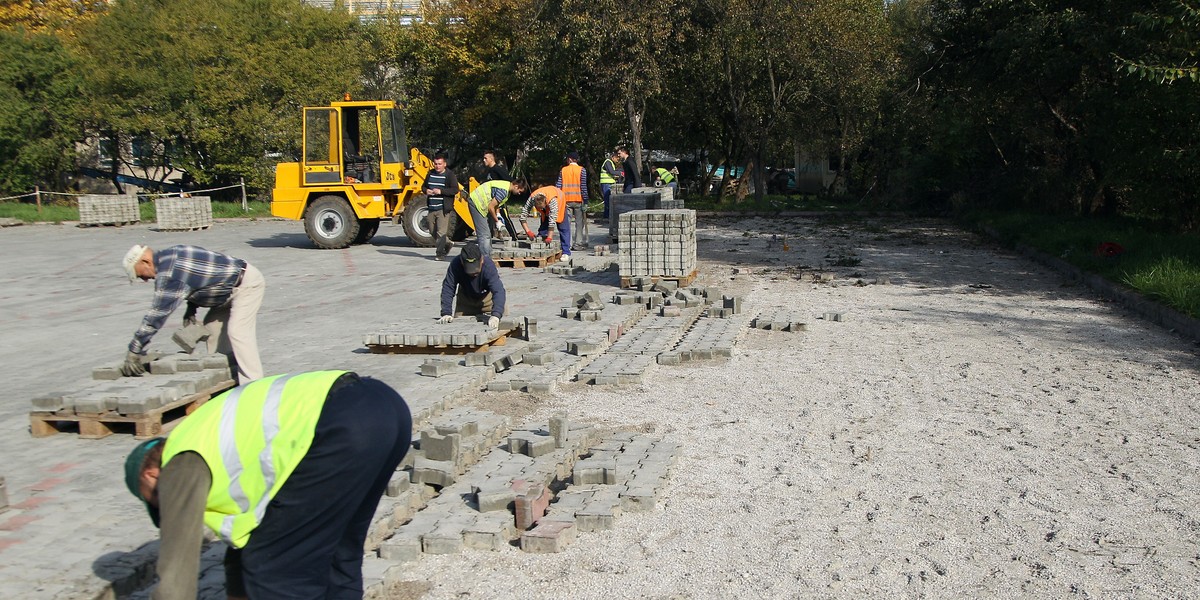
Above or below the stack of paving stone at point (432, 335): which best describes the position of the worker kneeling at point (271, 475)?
above

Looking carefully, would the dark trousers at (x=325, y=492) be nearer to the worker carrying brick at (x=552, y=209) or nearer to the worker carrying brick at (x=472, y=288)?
the worker carrying brick at (x=472, y=288)

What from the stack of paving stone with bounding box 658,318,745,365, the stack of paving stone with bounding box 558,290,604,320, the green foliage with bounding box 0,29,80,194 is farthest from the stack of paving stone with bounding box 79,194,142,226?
the stack of paving stone with bounding box 658,318,745,365

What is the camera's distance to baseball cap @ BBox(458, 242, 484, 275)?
32.9 ft

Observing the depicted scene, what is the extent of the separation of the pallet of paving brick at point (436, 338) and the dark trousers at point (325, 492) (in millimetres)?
5970

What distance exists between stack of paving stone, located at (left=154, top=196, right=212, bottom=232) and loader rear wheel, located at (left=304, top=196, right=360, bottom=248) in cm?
617

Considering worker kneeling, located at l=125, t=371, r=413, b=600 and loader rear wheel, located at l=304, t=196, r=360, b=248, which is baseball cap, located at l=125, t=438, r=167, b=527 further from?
loader rear wheel, located at l=304, t=196, r=360, b=248

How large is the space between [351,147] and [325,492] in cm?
→ 1845

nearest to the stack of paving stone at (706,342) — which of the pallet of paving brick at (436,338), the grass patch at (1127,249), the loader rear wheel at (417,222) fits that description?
the pallet of paving brick at (436,338)

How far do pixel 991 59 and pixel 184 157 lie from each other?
24.1m

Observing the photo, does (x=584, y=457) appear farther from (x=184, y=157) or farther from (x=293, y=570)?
(x=184, y=157)

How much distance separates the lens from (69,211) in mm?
29156

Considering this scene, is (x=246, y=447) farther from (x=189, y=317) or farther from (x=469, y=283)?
(x=469, y=283)

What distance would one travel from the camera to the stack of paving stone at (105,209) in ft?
84.8

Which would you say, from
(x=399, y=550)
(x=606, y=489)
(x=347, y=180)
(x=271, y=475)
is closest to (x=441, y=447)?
(x=606, y=489)
